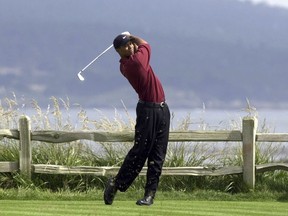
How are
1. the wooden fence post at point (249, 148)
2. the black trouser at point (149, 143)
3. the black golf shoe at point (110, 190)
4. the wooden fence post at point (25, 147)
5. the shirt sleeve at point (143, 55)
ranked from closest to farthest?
the shirt sleeve at point (143, 55)
the black trouser at point (149, 143)
the black golf shoe at point (110, 190)
the wooden fence post at point (249, 148)
the wooden fence post at point (25, 147)

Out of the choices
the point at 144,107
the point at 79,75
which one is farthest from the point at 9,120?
the point at 144,107

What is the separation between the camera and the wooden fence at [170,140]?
38.9ft

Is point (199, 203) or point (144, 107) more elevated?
point (144, 107)

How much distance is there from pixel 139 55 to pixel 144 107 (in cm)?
57

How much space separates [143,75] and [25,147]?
452 centimetres

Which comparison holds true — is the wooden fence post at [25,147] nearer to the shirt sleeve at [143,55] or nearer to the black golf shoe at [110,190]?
the black golf shoe at [110,190]

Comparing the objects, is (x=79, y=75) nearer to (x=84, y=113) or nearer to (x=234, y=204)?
(x=234, y=204)

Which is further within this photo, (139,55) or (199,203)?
(199,203)

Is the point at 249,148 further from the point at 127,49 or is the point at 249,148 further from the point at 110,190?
the point at 127,49

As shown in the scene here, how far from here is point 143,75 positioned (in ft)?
27.2

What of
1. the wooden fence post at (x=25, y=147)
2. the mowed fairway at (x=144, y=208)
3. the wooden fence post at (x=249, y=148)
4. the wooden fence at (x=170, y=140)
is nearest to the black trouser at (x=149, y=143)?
the mowed fairway at (x=144, y=208)

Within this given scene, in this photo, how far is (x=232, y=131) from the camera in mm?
11953

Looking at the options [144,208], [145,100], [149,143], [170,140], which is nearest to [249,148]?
[170,140]

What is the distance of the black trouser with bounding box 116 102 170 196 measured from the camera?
838 cm
